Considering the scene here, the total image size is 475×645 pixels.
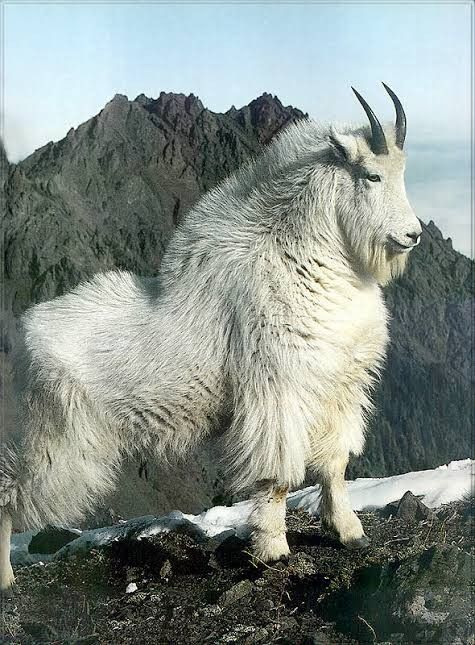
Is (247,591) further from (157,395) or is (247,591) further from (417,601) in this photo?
(157,395)

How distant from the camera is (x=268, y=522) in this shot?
5484 mm

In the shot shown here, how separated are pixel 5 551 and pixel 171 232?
→ 12.9ft

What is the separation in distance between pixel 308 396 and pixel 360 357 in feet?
1.51

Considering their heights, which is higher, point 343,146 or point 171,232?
point 171,232

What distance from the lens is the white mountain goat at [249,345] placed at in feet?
17.0

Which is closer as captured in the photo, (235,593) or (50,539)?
(235,593)

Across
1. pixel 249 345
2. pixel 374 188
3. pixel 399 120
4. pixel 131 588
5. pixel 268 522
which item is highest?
pixel 399 120

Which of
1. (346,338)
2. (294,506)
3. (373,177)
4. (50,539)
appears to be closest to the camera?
(373,177)

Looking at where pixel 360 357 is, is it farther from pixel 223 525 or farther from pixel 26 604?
pixel 26 604

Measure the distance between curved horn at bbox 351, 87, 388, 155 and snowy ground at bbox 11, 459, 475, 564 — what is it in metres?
2.76

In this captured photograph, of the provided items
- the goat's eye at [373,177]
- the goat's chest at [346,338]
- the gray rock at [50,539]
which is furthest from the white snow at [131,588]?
the goat's eye at [373,177]

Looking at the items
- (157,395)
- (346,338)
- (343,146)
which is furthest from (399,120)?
(157,395)

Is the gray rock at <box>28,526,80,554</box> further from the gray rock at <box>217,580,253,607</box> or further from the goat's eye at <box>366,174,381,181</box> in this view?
the goat's eye at <box>366,174,381,181</box>

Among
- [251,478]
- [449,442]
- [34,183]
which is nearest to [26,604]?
[251,478]
